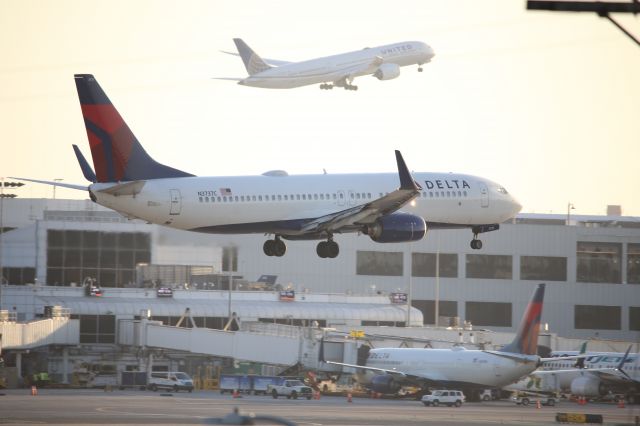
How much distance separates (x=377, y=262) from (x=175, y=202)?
71999mm

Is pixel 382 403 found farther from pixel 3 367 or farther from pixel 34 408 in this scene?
pixel 3 367

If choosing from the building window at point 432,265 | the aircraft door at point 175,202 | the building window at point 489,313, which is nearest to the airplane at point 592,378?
the aircraft door at point 175,202

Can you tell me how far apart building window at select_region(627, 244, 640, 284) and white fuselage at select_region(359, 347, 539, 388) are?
57.3 m

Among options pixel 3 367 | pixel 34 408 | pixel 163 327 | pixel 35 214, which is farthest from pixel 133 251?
pixel 35 214

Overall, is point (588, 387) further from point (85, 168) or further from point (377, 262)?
point (377, 262)

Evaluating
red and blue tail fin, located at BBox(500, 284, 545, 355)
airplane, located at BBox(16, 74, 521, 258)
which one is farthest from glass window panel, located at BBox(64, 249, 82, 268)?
airplane, located at BBox(16, 74, 521, 258)

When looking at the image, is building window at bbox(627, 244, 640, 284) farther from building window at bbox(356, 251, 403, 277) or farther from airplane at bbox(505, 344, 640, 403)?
airplane at bbox(505, 344, 640, 403)

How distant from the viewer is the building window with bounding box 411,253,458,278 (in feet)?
455

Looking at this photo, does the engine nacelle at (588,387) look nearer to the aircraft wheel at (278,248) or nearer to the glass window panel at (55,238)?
the aircraft wheel at (278,248)

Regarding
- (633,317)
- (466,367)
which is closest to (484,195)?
(466,367)

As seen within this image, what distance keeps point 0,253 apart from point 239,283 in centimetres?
2246

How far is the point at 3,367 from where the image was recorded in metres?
99.1

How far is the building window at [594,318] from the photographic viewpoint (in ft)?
463

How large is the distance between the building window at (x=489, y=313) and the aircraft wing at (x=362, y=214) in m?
68.7
